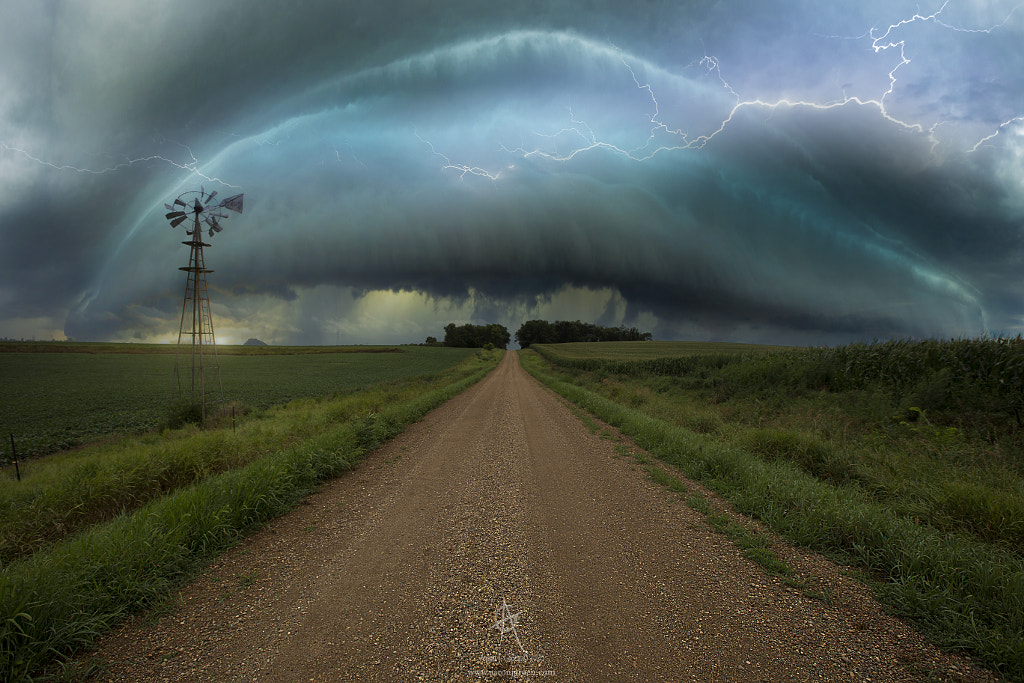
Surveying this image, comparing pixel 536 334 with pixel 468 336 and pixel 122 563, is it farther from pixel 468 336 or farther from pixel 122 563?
pixel 122 563

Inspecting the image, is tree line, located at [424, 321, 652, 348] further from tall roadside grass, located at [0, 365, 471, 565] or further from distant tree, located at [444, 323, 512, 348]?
tall roadside grass, located at [0, 365, 471, 565]

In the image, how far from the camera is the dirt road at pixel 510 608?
2.69 m

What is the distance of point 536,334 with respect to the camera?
145625 mm

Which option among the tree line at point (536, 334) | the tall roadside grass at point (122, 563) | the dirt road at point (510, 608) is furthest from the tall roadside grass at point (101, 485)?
the tree line at point (536, 334)

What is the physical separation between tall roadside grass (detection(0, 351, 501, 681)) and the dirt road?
11.4 inches

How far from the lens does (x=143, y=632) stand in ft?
10.3

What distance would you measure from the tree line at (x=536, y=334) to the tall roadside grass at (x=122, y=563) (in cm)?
12584

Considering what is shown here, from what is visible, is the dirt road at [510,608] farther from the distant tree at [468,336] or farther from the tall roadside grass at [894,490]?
the distant tree at [468,336]

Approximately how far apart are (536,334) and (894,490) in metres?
140

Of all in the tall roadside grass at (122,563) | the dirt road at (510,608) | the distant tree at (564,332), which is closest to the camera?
the dirt road at (510,608)

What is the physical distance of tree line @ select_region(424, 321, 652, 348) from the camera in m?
135

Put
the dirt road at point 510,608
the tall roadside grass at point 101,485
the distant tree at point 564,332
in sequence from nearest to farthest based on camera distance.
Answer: the dirt road at point 510,608 < the tall roadside grass at point 101,485 < the distant tree at point 564,332

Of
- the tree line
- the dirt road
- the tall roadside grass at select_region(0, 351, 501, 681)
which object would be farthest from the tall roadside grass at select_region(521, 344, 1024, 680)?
the tree line

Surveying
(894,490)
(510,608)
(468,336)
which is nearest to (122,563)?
(510,608)
